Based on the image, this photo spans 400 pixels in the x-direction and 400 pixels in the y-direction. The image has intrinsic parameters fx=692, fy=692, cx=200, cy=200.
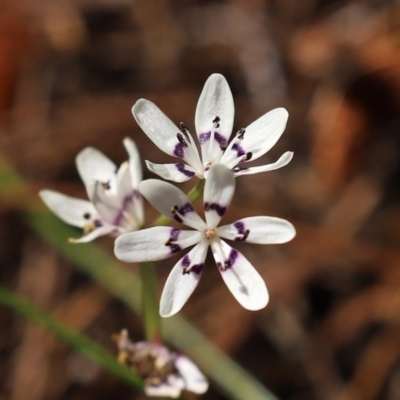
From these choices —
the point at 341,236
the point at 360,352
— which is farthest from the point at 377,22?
the point at 360,352

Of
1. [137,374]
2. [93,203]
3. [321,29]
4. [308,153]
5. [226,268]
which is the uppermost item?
[321,29]

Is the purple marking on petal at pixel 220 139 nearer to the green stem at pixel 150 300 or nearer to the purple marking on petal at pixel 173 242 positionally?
the purple marking on petal at pixel 173 242

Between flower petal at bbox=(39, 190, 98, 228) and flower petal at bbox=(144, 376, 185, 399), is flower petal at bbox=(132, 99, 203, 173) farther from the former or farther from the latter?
flower petal at bbox=(144, 376, 185, 399)

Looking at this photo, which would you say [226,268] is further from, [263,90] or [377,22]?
[377,22]

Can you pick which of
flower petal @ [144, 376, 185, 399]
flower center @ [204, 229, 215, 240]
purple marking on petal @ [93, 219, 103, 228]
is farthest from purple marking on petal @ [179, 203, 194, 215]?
flower petal @ [144, 376, 185, 399]

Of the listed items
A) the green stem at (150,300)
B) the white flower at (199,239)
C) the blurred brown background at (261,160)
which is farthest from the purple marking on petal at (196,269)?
the blurred brown background at (261,160)

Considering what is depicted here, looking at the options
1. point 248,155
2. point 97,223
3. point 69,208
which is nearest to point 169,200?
point 248,155

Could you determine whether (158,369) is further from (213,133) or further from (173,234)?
A: (213,133)

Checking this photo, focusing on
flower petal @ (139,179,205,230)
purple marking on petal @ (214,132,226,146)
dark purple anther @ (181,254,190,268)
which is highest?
purple marking on petal @ (214,132,226,146)
